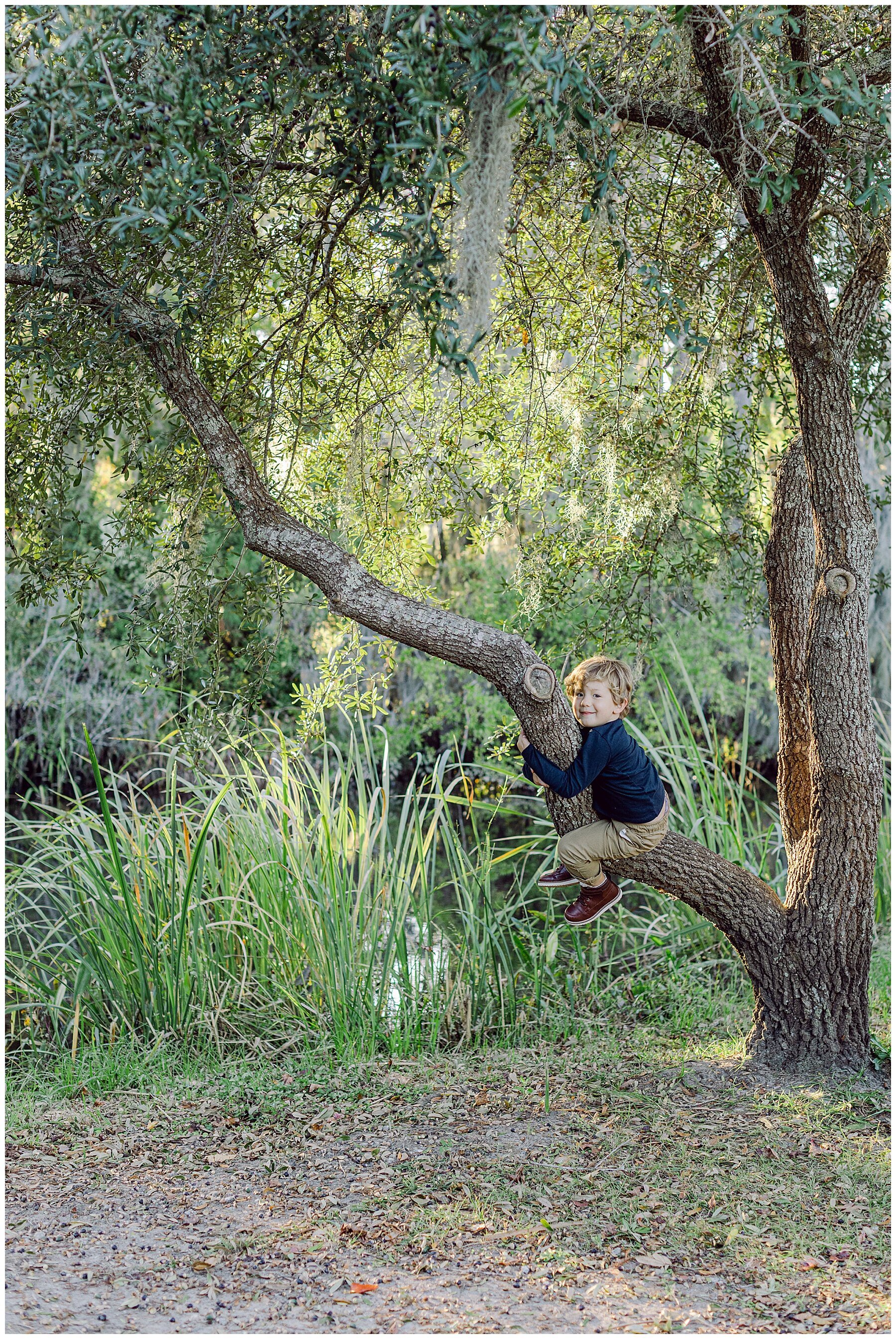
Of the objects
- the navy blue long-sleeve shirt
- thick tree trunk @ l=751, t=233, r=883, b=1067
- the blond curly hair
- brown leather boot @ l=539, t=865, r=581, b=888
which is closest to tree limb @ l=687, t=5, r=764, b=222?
thick tree trunk @ l=751, t=233, r=883, b=1067

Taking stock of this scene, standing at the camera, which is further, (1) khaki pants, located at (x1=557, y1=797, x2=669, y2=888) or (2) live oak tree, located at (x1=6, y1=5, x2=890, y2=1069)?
(1) khaki pants, located at (x1=557, y1=797, x2=669, y2=888)

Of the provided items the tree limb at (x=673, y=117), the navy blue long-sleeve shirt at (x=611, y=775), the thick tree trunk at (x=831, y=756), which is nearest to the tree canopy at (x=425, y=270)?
the tree limb at (x=673, y=117)

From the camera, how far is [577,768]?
11.6ft

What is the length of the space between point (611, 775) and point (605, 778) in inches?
1.1

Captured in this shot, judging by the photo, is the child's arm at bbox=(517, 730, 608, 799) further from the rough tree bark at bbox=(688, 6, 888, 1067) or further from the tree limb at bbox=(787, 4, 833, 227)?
the tree limb at bbox=(787, 4, 833, 227)

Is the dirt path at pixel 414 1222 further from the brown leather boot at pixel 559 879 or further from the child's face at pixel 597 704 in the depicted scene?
the child's face at pixel 597 704

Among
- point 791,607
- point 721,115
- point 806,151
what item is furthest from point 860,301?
point 791,607

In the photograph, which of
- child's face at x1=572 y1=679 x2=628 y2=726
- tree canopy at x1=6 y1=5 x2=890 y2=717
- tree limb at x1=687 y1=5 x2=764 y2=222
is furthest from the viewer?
child's face at x1=572 y1=679 x2=628 y2=726

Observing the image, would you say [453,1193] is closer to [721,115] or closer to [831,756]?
[831,756]

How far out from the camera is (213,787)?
5367 millimetres

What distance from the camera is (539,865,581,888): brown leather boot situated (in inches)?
151

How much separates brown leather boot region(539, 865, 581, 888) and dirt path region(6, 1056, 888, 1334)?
2.67ft

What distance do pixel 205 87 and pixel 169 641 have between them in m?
2.03

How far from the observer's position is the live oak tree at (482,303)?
8.85 feet
